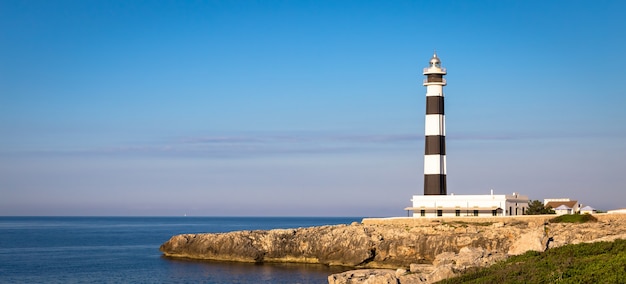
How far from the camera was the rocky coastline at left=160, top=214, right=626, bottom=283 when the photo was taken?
2250 inches

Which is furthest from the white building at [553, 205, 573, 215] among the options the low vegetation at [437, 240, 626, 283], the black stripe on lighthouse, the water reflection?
the low vegetation at [437, 240, 626, 283]

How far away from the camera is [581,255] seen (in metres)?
33.7

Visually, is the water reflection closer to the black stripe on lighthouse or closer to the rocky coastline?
the rocky coastline

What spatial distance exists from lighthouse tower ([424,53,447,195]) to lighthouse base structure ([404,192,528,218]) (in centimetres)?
81

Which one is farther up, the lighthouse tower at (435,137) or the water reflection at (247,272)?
the lighthouse tower at (435,137)

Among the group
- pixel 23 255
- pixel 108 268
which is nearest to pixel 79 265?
pixel 108 268

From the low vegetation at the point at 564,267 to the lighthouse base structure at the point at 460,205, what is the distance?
30.0 meters

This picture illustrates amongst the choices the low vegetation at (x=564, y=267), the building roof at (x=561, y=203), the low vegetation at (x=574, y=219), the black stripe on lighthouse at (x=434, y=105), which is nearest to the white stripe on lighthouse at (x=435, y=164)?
the black stripe on lighthouse at (x=434, y=105)

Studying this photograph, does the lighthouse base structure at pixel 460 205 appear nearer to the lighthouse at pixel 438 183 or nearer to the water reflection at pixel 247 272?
the lighthouse at pixel 438 183

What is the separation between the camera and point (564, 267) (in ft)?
98.5

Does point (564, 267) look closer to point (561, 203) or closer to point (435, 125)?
point (435, 125)

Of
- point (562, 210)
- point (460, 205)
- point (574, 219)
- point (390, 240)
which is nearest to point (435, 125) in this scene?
point (460, 205)

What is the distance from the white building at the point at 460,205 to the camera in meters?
67.2

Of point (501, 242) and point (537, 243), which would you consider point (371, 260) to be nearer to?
point (501, 242)
